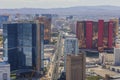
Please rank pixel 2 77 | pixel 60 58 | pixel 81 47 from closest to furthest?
pixel 2 77 < pixel 60 58 < pixel 81 47

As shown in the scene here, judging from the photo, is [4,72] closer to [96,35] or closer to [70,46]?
[70,46]

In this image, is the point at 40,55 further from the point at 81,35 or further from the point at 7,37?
the point at 81,35

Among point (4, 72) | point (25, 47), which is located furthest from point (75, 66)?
point (25, 47)

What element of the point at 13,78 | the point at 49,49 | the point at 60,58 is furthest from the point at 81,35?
the point at 13,78

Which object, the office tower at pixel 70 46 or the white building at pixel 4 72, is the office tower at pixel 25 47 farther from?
the white building at pixel 4 72

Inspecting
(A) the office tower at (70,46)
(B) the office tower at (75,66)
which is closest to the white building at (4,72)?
(B) the office tower at (75,66)

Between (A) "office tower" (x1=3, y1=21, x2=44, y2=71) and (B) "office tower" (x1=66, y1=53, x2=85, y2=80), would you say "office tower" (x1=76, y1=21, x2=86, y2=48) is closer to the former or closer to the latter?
(A) "office tower" (x1=3, y1=21, x2=44, y2=71)
